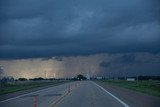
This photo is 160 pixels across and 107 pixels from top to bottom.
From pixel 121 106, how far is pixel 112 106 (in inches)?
23.9

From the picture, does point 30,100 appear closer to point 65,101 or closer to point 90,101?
point 65,101

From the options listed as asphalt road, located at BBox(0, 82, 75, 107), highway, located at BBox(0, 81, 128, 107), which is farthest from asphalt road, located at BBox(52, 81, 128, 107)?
asphalt road, located at BBox(0, 82, 75, 107)

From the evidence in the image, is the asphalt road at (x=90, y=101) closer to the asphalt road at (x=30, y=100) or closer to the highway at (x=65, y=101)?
the highway at (x=65, y=101)

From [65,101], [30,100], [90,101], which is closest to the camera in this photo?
[90,101]

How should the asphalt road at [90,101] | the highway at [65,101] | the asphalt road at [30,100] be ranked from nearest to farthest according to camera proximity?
1. the asphalt road at [90,101]
2. the highway at [65,101]
3. the asphalt road at [30,100]

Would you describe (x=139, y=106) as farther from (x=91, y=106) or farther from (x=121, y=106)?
(x=91, y=106)

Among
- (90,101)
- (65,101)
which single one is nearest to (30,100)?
(65,101)

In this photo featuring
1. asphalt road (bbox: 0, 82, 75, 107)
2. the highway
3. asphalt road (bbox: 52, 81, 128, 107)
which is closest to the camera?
asphalt road (bbox: 52, 81, 128, 107)

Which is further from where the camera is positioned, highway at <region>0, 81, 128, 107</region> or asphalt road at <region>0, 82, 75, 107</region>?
asphalt road at <region>0, 82, 75, 107</region>

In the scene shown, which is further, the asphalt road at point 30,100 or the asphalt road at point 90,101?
the asphalt road at point 30,100

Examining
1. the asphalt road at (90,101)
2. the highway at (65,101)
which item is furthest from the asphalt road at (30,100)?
the asphalt road at (90,101)

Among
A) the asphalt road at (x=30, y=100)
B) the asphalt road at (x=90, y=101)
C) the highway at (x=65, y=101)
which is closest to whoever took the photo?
the asphalt road at (x=90, y=101)

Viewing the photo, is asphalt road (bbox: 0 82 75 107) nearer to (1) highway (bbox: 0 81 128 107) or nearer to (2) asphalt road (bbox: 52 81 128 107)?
(1) highway (bbox: 0 81 128 107)

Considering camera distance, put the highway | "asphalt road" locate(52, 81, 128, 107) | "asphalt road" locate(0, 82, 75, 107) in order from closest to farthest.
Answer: "asphalt road" locate(52, 81, 128, 107), the highway, "asphalt road" locate(0, 82, 75, 107)
